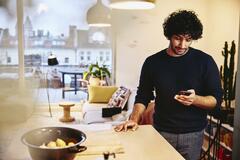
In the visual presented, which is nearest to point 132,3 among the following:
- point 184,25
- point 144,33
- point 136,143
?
point 184,25

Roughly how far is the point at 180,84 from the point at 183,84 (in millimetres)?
15

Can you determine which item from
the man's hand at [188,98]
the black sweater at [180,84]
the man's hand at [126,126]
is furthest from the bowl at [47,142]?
the black sweater at [180,84]

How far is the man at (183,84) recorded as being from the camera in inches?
55.4

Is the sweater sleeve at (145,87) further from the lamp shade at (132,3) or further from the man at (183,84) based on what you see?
the lamp shade at (132,3)

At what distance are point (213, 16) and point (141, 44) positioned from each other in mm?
995

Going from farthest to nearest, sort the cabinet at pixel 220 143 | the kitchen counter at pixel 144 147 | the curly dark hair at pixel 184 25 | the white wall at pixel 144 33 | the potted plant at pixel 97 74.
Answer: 1. the potted plant at pixel 97 74
2. the white wall at pixel 144 33
3. the cabinet at pixel 220 143
4. the curly dark hair at pixel 184 25
5. the kitchen counter at pixel 144 147

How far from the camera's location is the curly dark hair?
1.40 m

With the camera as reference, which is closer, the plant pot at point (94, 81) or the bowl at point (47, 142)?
the bowl at point (47, 142)

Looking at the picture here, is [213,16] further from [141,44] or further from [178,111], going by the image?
[178,111]

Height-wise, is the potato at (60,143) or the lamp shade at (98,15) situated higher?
the lamp shade at (98,15)

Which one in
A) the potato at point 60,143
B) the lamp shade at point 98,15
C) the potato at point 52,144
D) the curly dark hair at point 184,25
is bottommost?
the potato at point 60,143

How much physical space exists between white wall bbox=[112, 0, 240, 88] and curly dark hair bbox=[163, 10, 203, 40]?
2.38 metres

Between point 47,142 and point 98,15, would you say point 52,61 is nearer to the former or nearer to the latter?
point 47,142

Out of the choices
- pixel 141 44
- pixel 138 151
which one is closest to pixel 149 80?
pixel 138 151
